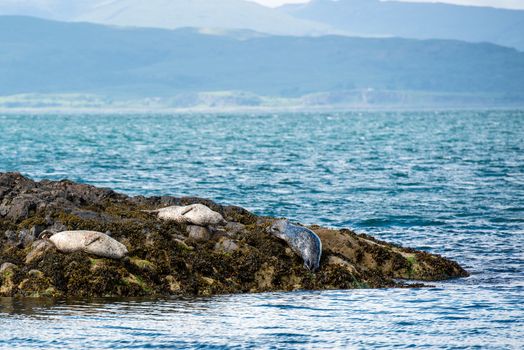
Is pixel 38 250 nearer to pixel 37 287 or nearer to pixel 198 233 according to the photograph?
pixel 37 287

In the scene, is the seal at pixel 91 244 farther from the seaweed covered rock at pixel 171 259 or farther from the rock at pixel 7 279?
the rock at pixel 7 279

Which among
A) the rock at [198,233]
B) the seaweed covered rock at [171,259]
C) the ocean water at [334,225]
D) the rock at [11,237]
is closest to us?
the ocean water at [334,225]

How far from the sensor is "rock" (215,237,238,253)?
22062 millimetres

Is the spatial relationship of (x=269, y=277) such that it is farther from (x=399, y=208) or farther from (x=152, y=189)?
(x=152, y=189)

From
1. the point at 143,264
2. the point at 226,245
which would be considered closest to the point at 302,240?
the point at 226,245

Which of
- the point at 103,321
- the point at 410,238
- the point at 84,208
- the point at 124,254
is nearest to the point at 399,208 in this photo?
the point at 410,238

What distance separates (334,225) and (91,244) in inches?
514

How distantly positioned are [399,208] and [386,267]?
48.1 feet

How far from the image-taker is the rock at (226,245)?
72.4 feet

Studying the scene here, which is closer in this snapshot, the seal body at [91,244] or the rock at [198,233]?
the seal body at [91,244]

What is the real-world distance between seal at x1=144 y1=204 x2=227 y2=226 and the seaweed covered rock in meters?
0.18

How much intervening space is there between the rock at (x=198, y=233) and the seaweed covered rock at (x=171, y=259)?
2 centimetres

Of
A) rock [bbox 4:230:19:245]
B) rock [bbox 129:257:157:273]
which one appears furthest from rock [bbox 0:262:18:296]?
rock [bbox 129:257:157:273]

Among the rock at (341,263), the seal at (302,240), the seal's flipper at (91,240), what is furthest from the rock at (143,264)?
the rock at (341,263)
